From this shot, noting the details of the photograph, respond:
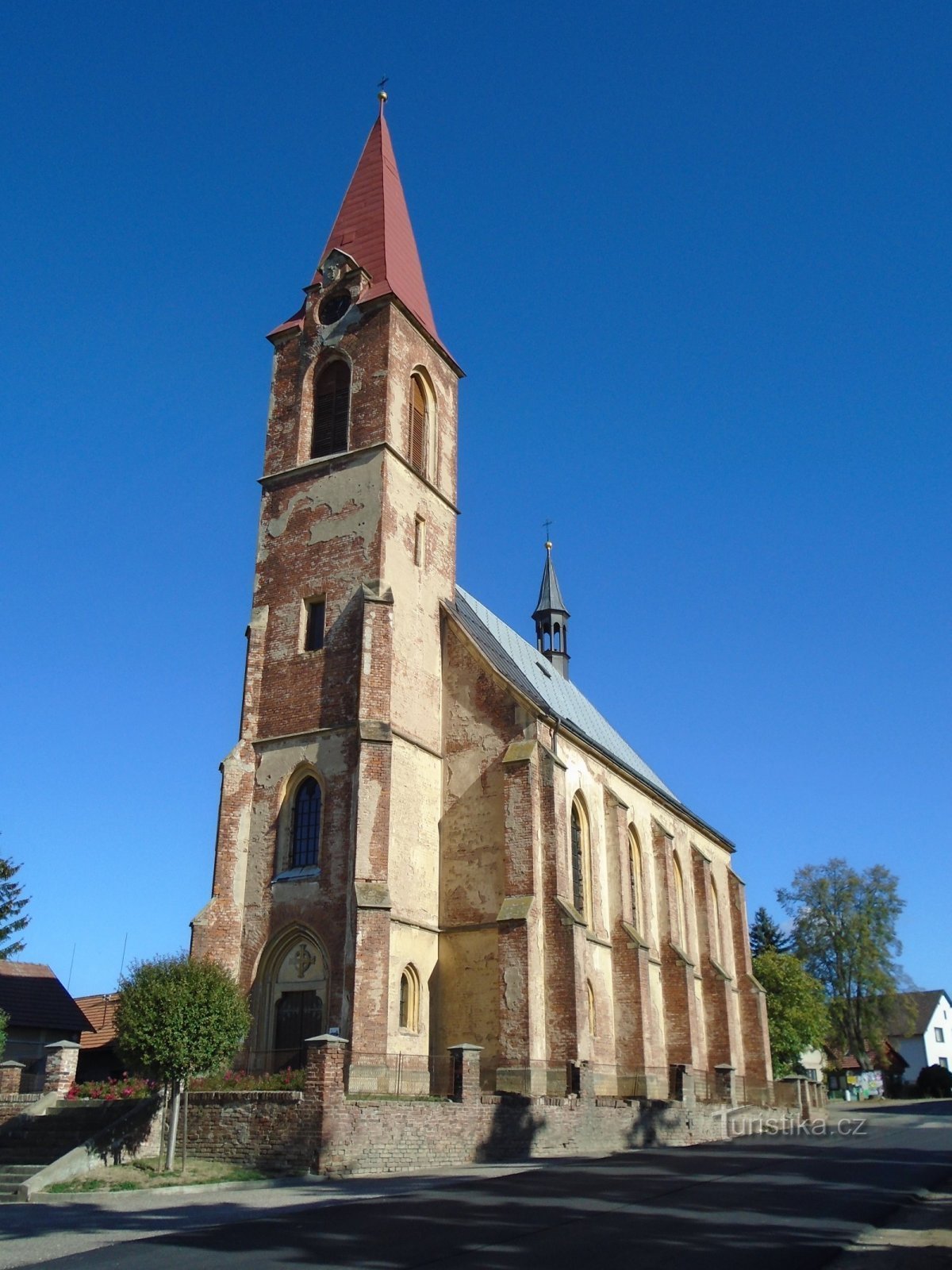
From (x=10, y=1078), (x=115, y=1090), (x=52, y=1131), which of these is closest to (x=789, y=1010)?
(x=115, y=1090)

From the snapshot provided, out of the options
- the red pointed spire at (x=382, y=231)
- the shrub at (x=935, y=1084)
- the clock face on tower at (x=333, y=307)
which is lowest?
the shrub at (x=935, y=1084)

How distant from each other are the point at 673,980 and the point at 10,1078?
2023 centimetres

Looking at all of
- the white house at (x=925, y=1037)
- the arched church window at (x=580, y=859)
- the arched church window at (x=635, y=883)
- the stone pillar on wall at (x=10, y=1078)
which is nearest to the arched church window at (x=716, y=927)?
the arched church window at (x=635, y=883)

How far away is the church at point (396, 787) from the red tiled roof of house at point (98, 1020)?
10.4 meters

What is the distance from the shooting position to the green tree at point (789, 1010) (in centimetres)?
5306

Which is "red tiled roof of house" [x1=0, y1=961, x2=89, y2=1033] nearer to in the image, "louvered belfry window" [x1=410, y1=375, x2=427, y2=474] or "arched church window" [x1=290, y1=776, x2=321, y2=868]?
"arched church window" [x1=290, y1=776, x2=321, y2=868]

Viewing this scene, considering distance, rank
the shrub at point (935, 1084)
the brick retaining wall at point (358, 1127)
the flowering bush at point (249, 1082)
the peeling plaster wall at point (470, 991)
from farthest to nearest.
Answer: the shrub at point (935, 1084), the peeling plaster wall at point (470, 991), the flowering bush at point (249, 1082), the brick retaining wall at point (358, 1127)

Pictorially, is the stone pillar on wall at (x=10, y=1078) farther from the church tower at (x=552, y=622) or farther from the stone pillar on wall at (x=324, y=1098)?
the church tower at (x=552, y=622)

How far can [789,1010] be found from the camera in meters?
53.2

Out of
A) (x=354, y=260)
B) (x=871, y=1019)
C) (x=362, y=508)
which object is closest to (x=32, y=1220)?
(x=362, y=508)

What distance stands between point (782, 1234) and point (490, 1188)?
5.27m

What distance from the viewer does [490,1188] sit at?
14812mm

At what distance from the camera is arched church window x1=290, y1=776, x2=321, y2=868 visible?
24.9m

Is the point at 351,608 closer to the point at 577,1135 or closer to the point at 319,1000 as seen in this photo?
the point at 319,1000
